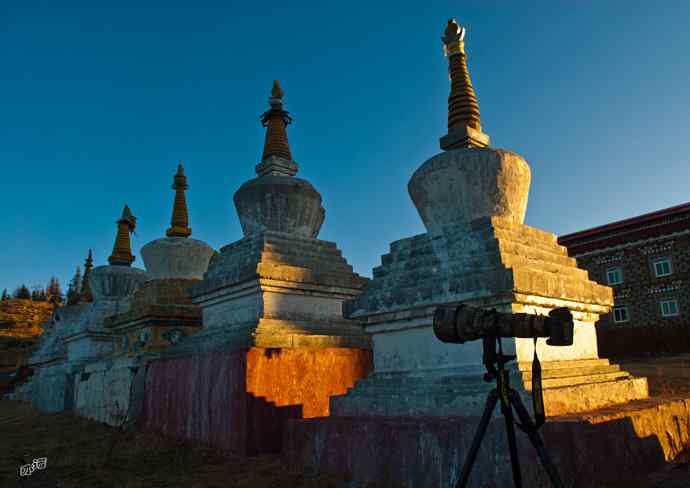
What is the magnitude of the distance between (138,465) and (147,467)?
6.3 inches

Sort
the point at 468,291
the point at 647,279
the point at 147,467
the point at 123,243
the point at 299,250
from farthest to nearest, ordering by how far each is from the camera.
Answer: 1. the point at 647,279
2. the point at 123,243
3. the point at 299,250
4. the point at 147,467
5. the point at 468,291

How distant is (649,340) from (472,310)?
24.4 m

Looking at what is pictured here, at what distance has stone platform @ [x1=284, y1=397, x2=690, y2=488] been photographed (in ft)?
13.3

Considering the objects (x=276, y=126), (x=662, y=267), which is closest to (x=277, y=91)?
(x=276, y=126)

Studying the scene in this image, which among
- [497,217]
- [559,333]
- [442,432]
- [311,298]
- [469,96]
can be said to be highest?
[469,96]

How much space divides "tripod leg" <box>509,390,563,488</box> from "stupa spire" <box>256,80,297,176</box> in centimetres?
756

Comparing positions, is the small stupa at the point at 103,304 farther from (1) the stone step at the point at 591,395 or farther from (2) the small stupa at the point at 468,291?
(1) the stone step at the point at 591,395

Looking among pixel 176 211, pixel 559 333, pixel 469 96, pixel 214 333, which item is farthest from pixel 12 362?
pixel 559 333

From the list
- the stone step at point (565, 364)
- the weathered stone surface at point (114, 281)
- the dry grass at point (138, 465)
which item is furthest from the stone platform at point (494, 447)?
the weathered stone surface at point (114, 281)

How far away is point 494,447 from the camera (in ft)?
13.4

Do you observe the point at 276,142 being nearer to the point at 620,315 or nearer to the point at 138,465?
the point at 138,465

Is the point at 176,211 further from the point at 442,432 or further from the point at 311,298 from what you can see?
the point at 442,432

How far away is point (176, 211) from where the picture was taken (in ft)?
44.2

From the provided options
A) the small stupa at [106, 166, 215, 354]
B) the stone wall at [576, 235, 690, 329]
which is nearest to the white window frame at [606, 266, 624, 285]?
the stone wall at [576, 235, 690, 329]
